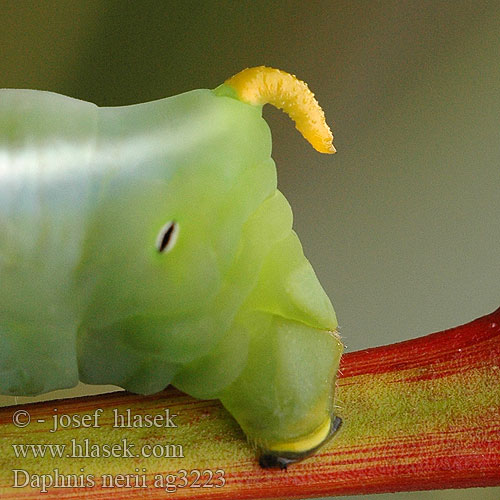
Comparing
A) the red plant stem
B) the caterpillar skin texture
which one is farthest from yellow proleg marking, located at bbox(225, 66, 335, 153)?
the red plant stem

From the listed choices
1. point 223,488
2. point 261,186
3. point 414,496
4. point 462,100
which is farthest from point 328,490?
point 462,100

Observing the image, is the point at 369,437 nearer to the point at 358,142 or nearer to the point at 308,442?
the point at 308,442

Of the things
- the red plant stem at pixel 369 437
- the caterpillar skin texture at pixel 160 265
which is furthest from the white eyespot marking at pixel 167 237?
the red plant stem at pixel 369 437

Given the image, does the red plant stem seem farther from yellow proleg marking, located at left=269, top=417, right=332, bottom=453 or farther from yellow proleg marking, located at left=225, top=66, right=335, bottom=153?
yellow proleg marking, located at left=225, top=66, right=335, bottom=153

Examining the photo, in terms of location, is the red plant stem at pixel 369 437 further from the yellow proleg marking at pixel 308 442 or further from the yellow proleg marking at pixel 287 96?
the yellow proleg marking at pixel 287 96

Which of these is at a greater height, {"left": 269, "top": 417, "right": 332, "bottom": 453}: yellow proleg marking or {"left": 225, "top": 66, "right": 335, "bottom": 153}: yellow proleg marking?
{"left": 225, "top": 66, "right": 335, "bottom": 153}: yellow proleg marking

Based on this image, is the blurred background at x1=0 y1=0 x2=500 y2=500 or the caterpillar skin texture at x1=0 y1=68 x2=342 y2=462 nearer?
the caterpillar skin texture at x1=0 y1=68 x2=342 y2=462

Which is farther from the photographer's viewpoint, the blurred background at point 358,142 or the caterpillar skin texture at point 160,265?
the blurred background at point 358,142

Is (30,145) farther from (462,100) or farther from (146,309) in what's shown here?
(462,100)
